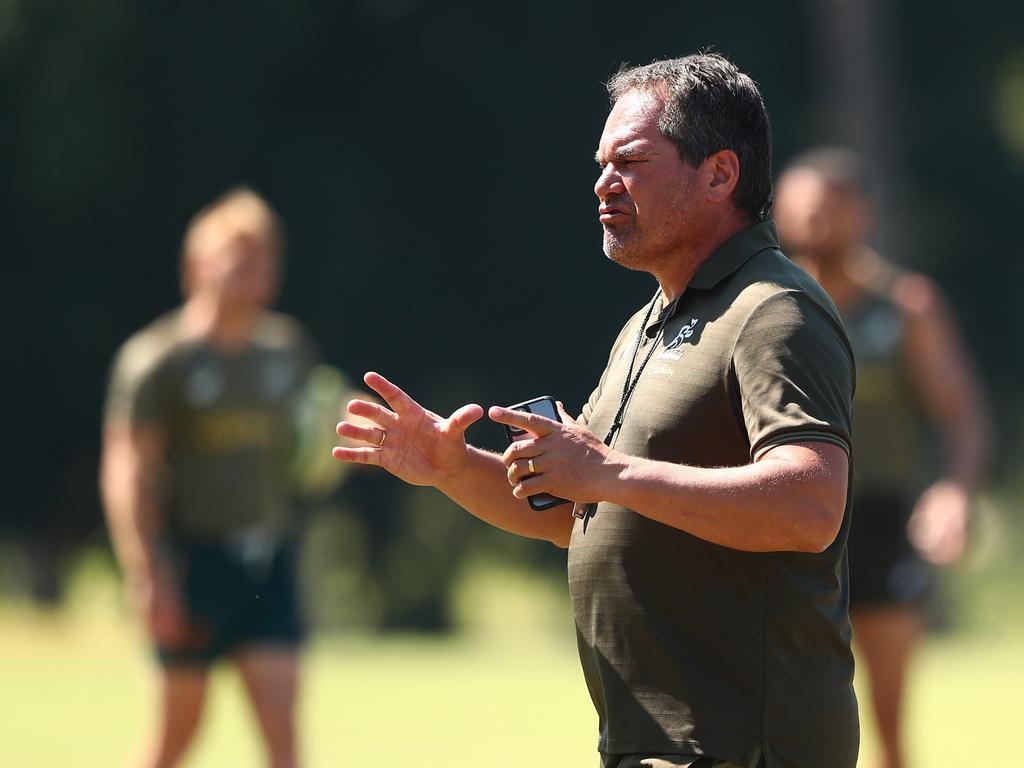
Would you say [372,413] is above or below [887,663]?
above

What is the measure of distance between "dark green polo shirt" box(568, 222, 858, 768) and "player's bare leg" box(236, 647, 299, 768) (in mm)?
3637

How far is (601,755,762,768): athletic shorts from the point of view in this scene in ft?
13.3

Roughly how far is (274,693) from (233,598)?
0.50 m

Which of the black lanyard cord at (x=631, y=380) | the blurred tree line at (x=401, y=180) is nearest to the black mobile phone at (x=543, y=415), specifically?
the black lanyard cord at (x=631, y=380)

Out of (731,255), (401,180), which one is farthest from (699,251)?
(401,180)

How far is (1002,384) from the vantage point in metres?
28.0

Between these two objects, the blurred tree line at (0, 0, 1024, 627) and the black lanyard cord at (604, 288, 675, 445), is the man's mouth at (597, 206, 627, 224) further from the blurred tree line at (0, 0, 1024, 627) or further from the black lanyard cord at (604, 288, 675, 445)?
the blurred tree line at (0, 0, 1024, 627)

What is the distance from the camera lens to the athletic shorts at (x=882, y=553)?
8.09 metres

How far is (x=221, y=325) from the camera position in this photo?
27.4ft

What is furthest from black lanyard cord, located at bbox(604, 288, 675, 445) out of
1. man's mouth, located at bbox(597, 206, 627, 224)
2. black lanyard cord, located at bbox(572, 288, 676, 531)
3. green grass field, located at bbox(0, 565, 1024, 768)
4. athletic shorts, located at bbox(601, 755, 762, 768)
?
green grass field, located at bbox(0, 565, 1024, 768)

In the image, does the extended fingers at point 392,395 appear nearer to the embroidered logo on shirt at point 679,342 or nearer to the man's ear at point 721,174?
the embroidered logo on shirt at point 679,342

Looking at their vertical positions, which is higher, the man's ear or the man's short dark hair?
the man's short dark hair

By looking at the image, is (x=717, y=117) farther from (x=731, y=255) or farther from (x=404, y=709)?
(x=404, y=709)

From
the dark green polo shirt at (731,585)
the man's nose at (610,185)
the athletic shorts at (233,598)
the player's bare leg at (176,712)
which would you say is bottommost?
the player's bare leg at (176,712)
